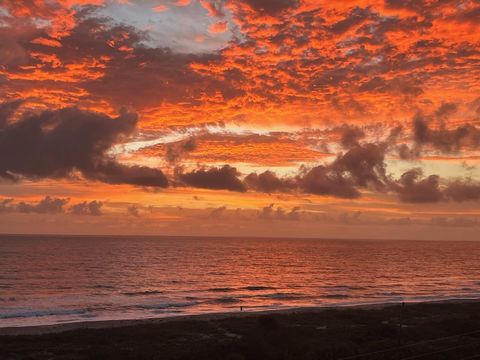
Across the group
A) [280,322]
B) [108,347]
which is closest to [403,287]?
[280,322]

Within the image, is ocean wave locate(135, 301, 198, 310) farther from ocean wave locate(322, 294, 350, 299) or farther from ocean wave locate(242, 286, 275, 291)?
ocean wave locate(322, 294, 350, 299)

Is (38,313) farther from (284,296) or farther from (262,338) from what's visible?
(284,296)

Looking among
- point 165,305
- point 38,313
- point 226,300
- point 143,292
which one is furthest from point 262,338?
point 143,292

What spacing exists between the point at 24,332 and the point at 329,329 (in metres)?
24.5

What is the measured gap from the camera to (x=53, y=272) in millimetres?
91312

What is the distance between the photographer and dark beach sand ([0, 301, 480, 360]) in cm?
3112

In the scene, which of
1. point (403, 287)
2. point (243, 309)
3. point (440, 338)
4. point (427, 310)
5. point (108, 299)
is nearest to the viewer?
point (440, 338)

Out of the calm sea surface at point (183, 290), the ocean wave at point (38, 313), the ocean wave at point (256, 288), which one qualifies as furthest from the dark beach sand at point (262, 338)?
the ocean wave at point (256, 288)

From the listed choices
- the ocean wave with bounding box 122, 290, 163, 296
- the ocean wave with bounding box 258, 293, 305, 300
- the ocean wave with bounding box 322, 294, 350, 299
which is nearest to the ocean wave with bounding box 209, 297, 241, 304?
the ocean wave with bounding box 258, 293, 305, 300

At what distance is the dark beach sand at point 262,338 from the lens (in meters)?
31.1

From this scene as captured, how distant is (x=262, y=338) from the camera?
118 feet

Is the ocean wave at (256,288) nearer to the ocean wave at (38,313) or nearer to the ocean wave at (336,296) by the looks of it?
the ocean wave at (336,296)

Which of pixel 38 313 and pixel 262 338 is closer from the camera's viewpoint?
pixel 262 338

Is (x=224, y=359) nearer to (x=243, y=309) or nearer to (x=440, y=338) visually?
(x=440, y=338)
